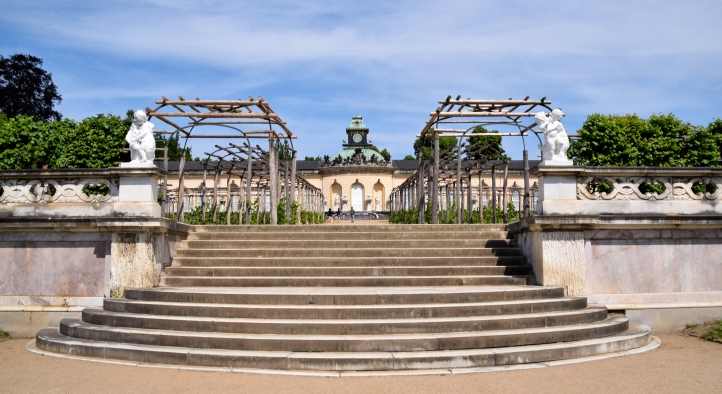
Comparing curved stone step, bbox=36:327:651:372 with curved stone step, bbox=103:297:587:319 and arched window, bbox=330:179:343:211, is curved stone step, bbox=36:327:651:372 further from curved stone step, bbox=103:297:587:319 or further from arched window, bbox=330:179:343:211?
arched window, bbox=330:179:343:211

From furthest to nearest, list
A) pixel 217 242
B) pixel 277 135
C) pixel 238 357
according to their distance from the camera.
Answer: pixel 277 135
pixel 217 242
pixel 238 357

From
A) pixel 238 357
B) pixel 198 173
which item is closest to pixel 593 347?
pixel 238 357

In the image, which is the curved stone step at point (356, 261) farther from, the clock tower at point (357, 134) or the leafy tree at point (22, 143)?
the clock tower at point (357, 134)

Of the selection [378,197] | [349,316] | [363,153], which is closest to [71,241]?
[349,316]

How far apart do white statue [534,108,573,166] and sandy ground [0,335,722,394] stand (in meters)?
4.09

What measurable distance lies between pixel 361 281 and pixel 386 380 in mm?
3786

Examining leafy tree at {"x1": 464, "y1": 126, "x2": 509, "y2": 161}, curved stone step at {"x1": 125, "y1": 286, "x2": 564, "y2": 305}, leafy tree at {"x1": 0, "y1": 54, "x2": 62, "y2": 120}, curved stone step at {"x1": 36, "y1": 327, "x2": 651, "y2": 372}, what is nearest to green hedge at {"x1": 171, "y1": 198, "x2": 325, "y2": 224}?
leafy tree at {"x1": 464, "y1": 126, "x2": 509, "y2": 161}

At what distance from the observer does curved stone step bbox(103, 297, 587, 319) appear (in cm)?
877

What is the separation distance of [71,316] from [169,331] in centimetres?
311

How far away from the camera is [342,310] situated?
345 inches

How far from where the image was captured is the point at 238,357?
25.4 feet

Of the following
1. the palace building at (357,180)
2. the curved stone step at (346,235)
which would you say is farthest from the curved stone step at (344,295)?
the palace building at (357,180)

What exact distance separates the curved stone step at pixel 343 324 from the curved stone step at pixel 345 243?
3425 millimetres

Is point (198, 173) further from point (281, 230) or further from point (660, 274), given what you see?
point (660, 274)
